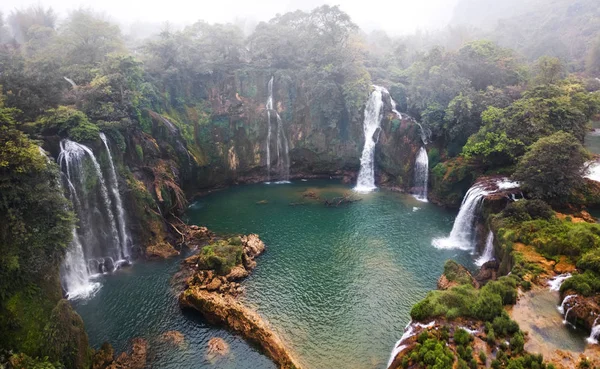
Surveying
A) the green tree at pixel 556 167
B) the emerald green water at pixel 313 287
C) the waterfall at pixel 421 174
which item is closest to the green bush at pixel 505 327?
the emerald green water at pixel 313 287

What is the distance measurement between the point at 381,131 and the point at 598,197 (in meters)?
21.9

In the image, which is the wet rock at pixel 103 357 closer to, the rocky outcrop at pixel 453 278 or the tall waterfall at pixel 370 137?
the rocky outcrop at pixel 453 278

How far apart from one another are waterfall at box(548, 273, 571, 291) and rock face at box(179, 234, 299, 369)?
13.2 m

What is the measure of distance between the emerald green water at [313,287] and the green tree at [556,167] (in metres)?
6.98

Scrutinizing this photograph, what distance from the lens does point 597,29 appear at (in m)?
67.1

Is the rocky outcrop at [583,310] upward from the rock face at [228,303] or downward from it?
upward

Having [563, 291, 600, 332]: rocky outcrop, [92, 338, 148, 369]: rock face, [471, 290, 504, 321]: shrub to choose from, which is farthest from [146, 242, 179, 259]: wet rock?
[563, 291, 600, 332]: rocky outcrop

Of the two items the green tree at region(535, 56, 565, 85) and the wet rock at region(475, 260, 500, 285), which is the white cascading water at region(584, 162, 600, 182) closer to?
the wet rock at region(475, 260, 500, 285)

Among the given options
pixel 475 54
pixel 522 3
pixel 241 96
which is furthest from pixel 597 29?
pixel 241 96

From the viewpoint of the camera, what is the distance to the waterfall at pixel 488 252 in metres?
25.2

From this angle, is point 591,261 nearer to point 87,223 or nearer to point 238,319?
point 238,319

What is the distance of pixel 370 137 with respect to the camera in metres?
43.3

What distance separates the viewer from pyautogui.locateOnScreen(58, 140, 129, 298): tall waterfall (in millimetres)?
23312

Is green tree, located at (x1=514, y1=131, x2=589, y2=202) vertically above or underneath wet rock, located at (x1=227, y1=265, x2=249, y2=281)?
above
